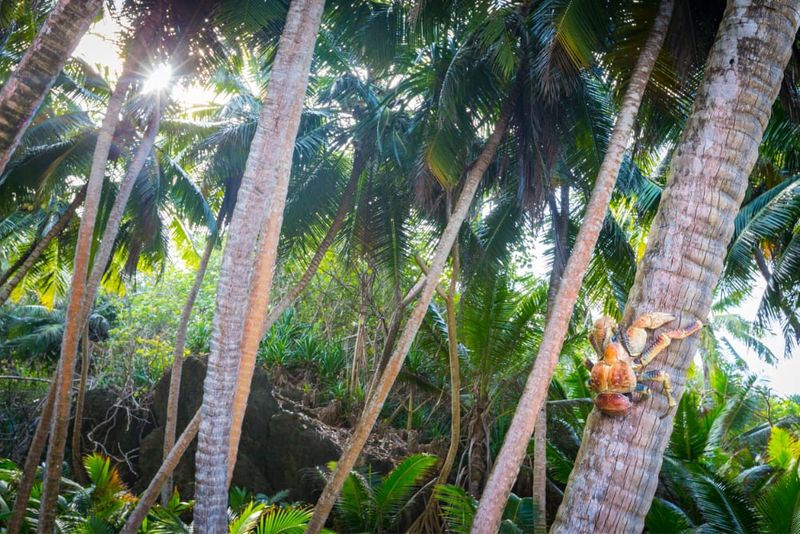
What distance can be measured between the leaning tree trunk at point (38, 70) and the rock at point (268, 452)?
7977 millimetres

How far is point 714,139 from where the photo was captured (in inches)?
157

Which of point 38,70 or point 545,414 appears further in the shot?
point 545,414

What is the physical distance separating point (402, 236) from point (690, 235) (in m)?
7.71

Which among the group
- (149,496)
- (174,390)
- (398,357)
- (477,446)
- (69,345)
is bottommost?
(149,496)

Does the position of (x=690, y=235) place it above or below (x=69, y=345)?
above

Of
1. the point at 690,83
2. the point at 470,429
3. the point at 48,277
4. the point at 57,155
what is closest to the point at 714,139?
the point at 690,83

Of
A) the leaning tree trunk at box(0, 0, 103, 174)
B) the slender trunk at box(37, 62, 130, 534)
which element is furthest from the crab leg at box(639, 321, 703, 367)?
Answer: the slender trunk at box(37, 62, 130, 534)

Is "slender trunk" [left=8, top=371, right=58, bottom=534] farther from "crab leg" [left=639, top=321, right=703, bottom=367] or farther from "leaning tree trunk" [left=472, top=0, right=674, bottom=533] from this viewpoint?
"crab leg" [left=639, top=321, right=703, bottom=367]

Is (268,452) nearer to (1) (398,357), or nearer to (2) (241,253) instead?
(1) (398,357)

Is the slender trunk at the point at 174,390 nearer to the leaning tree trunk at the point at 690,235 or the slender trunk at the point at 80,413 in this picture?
the slender trunk at the point at 80,413

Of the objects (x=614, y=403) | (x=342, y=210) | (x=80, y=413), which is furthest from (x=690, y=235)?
(x=80, y=413)

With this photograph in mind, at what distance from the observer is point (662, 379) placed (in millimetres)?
3648

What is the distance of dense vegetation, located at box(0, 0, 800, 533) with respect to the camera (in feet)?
16.6

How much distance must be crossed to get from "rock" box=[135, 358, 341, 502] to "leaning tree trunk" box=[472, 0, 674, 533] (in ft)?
20.3
